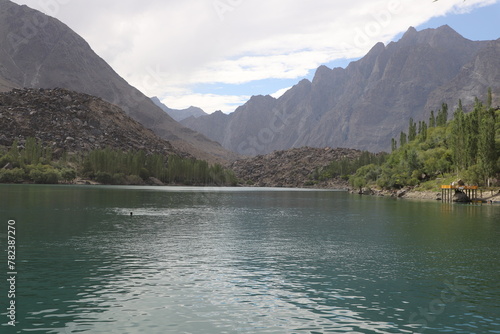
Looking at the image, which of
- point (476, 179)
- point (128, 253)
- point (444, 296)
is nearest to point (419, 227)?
point (444, 296)

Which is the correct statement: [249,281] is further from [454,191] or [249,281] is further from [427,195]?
[427,195]

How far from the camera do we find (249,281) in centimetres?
3312

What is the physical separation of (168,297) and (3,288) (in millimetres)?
11198

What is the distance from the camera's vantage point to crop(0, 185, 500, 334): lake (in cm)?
2380

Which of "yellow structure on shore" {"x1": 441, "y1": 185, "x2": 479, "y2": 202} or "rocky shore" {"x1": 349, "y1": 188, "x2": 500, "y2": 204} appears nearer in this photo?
"rocky shore" {"x1": 349, "y1": 188, "x2": 500, "y2": 204}

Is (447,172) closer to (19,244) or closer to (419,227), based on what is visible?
(419,227)

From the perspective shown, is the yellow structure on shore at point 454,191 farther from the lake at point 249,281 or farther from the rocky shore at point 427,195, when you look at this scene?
the lake at point 249,281

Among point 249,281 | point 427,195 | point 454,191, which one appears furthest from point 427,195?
point 249,281

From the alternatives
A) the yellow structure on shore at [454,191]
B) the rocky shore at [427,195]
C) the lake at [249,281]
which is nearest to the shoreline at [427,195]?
the rocky shore at [427,195]

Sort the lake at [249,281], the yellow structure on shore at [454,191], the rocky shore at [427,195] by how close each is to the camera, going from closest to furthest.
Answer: the lake at [249,281]
the rocky shore at [427,195]
the yellow structure on shore at [454,191]

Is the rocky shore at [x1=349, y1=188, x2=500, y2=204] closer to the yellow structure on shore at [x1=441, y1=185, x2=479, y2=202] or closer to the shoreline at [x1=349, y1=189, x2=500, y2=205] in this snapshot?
the shoreline at [x1=349, y1=189, x2=500, y2=205]

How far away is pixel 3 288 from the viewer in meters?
28.8

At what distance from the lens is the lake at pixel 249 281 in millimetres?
23797

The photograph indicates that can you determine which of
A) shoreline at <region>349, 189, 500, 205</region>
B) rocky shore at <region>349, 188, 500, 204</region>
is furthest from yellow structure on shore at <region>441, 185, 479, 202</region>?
rocky shore at <region>349, 188, 500, 204</region>
